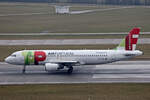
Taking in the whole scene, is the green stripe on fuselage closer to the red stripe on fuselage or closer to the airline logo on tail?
the red stripe on fuselage

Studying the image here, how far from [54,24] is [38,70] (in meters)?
61.0

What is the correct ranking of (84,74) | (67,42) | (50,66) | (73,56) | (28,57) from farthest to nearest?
1. (67,42)
2. (73,56)
3. (28,57)
4. (84,74)
5. (50,66)

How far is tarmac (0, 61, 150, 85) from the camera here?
3938 centimetres

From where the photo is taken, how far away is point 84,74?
4303 centimetres

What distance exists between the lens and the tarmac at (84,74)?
129ft

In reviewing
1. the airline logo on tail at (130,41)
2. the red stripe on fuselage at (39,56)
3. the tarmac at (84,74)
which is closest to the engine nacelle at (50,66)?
the tarmac at (84,74)

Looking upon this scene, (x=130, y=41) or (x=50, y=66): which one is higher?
(x=130, y=41)

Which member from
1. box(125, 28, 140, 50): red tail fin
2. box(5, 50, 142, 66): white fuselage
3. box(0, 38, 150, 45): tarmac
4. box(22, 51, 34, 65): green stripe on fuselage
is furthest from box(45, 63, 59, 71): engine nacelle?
box(0, 38, 150, 45): tarmac

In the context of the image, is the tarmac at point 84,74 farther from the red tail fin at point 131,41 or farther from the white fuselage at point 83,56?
the red tail fin at point 131,41

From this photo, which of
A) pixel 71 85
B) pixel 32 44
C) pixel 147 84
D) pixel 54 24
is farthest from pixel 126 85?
pixel 54 24

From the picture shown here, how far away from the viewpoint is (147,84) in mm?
37062

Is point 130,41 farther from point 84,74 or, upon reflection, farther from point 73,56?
point 73,56

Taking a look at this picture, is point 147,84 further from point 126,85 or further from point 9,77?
point 9,77

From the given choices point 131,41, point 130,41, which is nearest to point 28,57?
point 130,41
